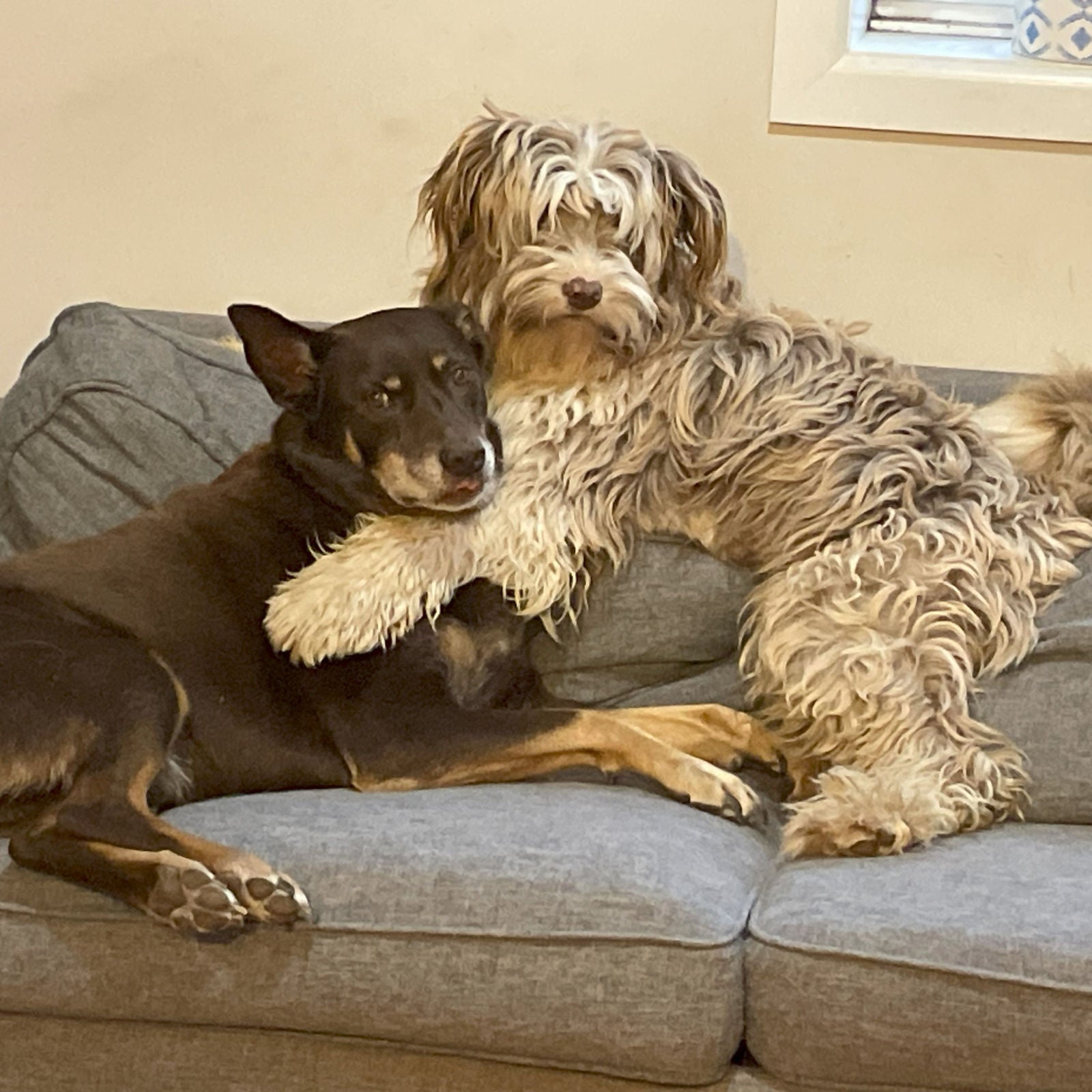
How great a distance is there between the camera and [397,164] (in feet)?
9.83

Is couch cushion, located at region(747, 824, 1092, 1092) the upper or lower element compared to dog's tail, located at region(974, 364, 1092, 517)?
lower

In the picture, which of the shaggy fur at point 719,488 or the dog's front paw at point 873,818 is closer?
the dog's front paw at point 873,818

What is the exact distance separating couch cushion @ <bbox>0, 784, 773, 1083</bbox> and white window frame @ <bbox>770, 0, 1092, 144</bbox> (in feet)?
5.55

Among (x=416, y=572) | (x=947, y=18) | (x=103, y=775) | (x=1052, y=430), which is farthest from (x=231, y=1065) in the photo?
(x=947, y=18)

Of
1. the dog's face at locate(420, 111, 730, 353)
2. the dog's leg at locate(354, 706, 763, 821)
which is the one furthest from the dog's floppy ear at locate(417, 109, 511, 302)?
the dog's leg at locate(354, 706, 763, 821)

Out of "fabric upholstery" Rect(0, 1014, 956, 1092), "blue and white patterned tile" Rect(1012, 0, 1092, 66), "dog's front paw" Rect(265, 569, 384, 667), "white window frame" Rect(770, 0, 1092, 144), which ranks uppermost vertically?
"blue and white patterned tile" Rect(1012, 0, 1092, 66)

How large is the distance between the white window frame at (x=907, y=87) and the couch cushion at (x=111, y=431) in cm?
126

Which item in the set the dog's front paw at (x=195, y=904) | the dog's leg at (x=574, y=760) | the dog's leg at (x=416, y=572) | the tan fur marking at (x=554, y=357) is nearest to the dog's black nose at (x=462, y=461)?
the dog's leg at (x=416, y=572)

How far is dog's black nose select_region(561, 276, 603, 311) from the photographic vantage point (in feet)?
7.07

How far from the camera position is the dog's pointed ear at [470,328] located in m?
2.27

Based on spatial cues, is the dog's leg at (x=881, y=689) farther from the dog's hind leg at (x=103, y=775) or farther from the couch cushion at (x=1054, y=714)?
the dog's hind leg at (x=103, y=775)

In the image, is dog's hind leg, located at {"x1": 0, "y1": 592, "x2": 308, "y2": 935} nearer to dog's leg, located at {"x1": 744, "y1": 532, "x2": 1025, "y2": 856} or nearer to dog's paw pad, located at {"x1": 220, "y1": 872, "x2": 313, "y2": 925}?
dog's paw pad, located at {"x1": 220, "y1": 872, "x2": 313, "y2": 925}

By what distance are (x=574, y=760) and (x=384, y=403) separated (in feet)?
2.01

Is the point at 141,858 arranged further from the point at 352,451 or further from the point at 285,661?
the point at 352,451
